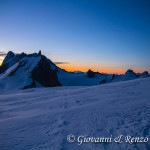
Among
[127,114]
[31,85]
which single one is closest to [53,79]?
[31,85]

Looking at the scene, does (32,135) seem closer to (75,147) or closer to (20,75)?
(75,147)

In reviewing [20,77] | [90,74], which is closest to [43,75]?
[20,77]

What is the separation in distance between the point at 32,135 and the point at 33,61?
26.8 m

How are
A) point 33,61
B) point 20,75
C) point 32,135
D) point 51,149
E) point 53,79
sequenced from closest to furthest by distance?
point 51,149, point 32,135, point 20,75, point 33,61, point 53,79

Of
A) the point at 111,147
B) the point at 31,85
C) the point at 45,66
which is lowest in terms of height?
the point at 31,85

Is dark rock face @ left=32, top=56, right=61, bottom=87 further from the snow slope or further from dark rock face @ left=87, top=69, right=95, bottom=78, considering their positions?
dark rock face @ left=87, top=69, right=95, bottom=78

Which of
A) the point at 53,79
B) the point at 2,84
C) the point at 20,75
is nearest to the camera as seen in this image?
the point at 2,84

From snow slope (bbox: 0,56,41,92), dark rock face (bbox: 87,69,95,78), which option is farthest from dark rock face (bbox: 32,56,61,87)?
dark rock face (bbox: 87,69,95,78)

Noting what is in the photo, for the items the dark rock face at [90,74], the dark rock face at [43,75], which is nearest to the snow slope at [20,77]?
the dark rock face at [43,75]

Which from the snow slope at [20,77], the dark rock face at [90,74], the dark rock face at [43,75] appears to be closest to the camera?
the snow slope at [20,77]

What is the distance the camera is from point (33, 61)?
26859mm

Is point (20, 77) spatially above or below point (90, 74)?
below

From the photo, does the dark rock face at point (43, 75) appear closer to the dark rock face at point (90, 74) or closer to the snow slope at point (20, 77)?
the snow slope at point (20, 77)

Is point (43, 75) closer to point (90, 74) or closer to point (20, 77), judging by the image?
point (20, 77)
